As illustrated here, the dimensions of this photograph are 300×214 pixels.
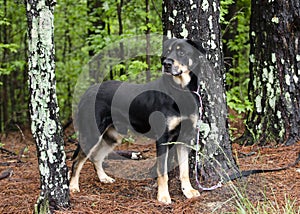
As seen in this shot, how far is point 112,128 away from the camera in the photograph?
4961mm

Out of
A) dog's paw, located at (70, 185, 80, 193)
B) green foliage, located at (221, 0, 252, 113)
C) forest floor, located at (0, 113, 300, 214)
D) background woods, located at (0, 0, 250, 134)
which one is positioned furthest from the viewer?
background woods, located at (0, 0, 250, 134)

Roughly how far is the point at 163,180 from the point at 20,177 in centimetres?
220

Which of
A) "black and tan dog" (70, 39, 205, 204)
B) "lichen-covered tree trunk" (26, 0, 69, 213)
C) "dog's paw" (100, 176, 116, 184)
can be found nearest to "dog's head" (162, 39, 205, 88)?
"black and tan dog" (70, 39, 205, 204)

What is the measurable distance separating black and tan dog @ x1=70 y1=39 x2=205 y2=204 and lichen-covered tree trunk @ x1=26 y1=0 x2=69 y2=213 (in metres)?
0.94

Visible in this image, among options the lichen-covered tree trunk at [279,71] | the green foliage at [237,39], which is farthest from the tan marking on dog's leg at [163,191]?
the green foliage at [237,39]

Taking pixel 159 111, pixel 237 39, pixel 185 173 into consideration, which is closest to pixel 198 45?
pixel 159 111

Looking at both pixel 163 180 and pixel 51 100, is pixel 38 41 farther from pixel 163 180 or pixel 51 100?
pixel 163 180

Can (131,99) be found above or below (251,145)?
above

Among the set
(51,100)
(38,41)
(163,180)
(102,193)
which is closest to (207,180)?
(163,180)

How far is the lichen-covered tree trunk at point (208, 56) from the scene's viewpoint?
Answer: 4.20m

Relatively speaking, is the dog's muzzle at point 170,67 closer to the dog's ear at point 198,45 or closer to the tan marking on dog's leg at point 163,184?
the dog's ear at point 198,45

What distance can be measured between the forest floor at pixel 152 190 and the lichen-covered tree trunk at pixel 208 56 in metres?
0.39

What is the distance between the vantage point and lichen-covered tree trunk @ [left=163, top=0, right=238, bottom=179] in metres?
4.20

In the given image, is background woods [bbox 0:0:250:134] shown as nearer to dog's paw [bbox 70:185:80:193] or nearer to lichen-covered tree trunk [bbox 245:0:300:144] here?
lichen-covered tree trunk [bbox 245:0:300:144]
